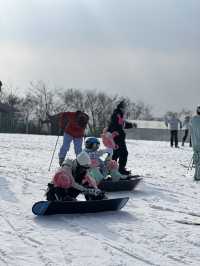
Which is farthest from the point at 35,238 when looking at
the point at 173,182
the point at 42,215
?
the point at 173,182

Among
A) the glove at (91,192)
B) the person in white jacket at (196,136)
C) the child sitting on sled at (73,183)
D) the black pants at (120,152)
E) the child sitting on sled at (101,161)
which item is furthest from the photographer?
the person in white jacket at (196,136)

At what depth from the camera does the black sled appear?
6.80 meters

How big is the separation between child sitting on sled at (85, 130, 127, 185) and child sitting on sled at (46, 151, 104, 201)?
1.28m

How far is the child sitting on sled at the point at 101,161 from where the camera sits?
8891 millimetres

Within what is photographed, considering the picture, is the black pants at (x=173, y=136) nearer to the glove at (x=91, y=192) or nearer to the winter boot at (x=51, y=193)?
the glove at (x=91, y=192)

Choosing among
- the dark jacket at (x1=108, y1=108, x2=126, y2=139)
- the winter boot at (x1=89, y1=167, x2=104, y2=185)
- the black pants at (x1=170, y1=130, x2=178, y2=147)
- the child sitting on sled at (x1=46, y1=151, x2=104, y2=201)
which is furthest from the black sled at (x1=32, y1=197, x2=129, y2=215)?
the black pants at (x1=170, y1=130, x2=178, y2=147)

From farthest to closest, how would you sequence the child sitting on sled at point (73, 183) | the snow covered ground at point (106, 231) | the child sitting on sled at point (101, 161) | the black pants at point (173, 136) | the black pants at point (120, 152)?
the black pants at point (173, 136) < the black pants at point (120, 152) < the child sitting on sled at point (101, 161) < the child sitting on sled at point (73, 183) < the snow covered ground at point (106, 231)

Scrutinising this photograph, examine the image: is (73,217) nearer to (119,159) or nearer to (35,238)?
(35,238)

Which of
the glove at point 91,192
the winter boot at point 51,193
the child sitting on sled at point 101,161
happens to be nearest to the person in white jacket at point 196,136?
the child sitting on sled at point 101,161

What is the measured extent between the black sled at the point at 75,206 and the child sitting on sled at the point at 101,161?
151 centimetres

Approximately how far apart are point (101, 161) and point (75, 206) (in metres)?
2.62

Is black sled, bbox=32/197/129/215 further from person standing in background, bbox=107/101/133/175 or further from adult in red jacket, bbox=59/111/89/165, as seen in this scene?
adult in red jacket, bbox=59/111/89/165

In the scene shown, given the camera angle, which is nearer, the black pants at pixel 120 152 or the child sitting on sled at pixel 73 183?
the child sitting on sled at pixel 73 183

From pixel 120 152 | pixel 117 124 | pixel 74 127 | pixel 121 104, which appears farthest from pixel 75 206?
pixel 74 127
